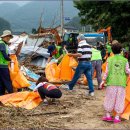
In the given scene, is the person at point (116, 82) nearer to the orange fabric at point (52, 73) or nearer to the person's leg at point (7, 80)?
the person's leg at point (7, 80)

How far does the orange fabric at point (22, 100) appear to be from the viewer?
882 centimetres

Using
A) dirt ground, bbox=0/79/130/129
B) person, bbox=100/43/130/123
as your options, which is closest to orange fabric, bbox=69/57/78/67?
dirt ground, bbox=0/79/130/129

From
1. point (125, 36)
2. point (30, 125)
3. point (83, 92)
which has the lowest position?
point (125, 36)

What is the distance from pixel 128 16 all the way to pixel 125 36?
1456mm

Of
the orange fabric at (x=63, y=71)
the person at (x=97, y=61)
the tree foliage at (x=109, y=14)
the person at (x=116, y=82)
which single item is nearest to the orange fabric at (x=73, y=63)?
the orange fabric at (x=63, y=71)

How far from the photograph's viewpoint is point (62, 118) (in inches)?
309

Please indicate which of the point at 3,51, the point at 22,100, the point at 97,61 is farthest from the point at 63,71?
the point at 22,100

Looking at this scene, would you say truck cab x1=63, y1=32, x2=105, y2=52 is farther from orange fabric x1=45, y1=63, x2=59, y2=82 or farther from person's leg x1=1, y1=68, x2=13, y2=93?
person's leg x1=1, y1=68, x2=13, y2=93

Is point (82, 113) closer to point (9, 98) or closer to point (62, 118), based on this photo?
point (62, 118)

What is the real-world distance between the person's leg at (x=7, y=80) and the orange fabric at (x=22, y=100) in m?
0.49

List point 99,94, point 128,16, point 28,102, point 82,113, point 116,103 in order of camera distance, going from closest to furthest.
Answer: point 116,103, point 82,113, point 28,102, point 99,94, point 128,16

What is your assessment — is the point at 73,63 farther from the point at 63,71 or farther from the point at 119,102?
the point at 119,102

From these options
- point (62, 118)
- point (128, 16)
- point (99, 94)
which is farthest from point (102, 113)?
point (128, 16)

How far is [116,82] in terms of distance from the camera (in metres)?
7.61
